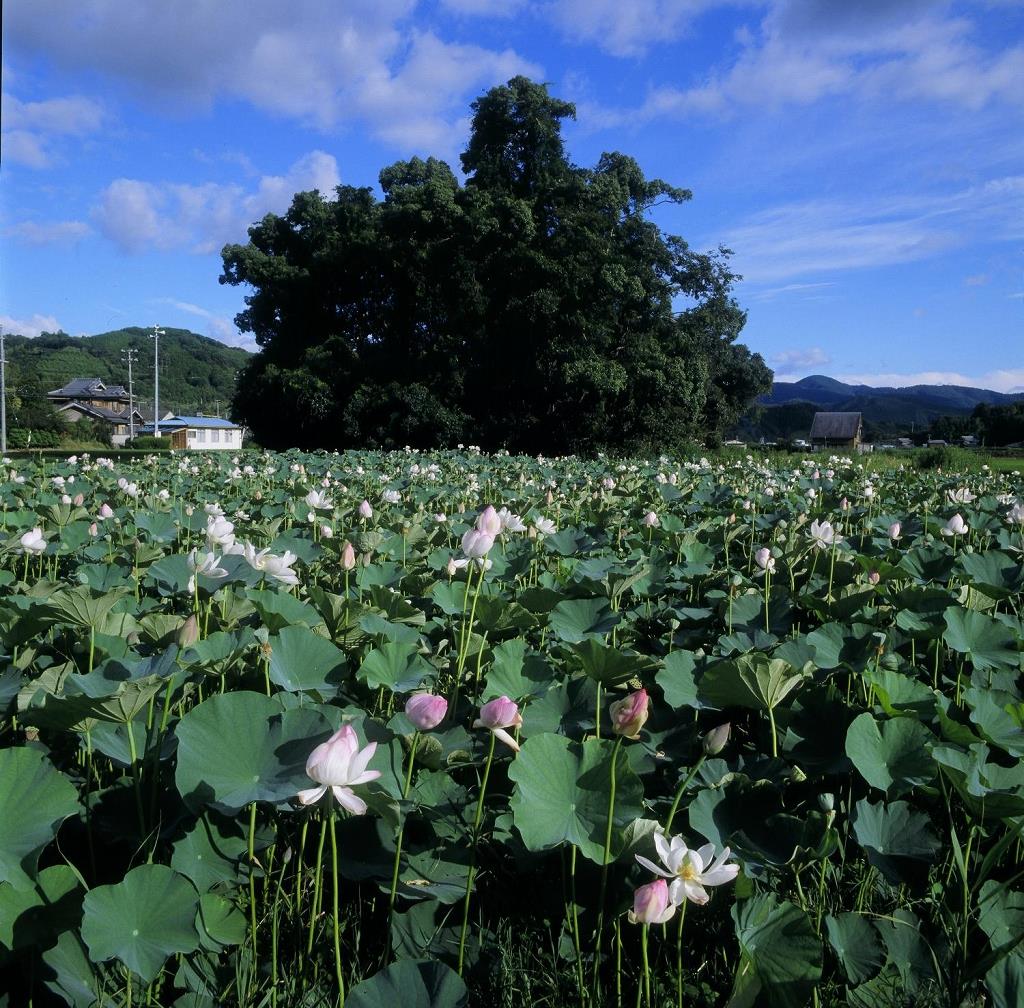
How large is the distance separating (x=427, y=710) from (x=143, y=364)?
11450 cm

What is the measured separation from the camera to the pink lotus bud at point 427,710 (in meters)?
1.15

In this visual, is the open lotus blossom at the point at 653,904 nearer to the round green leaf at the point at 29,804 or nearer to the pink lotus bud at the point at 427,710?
the pink lotus bud at the point at 427,710

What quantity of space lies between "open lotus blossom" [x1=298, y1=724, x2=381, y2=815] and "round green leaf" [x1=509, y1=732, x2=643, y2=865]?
0.26 meters

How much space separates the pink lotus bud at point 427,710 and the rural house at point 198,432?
59957 millimetres

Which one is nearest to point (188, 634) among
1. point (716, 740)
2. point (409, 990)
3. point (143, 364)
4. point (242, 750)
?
point (242, 750)

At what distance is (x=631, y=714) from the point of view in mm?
1162

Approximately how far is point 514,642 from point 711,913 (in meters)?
0.65

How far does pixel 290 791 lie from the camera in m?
1.09

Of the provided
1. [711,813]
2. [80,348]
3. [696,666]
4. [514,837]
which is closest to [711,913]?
[711,813]

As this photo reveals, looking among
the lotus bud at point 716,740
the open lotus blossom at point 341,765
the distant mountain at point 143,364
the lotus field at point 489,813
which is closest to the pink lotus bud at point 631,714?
the lotus field at point 489,813

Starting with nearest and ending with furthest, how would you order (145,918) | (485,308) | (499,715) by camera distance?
(145,918) < (499,715) < (485,308)

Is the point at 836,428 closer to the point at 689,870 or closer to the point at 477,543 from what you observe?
the point at 477,543

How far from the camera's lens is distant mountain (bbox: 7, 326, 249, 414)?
92.0 meters

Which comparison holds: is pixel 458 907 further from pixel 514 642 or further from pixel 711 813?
pixel 514 642
